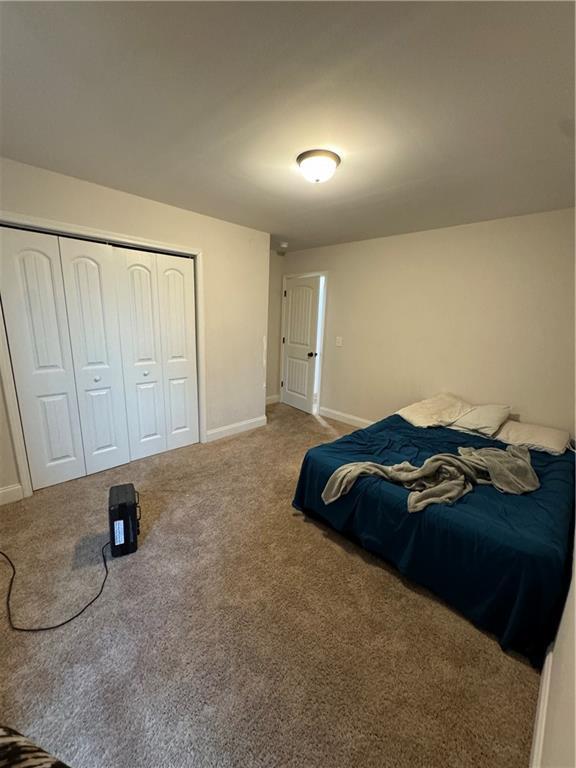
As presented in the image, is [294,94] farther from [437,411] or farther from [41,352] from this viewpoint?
[437,411]

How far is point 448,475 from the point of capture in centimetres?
196

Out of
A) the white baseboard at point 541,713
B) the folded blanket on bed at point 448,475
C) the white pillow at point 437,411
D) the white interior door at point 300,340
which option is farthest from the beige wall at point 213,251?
the white baseboard at point 541,713

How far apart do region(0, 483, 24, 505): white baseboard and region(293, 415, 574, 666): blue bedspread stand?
2.18m

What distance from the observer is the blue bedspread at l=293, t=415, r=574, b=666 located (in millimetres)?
1371

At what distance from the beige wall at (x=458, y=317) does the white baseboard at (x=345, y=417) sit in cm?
7

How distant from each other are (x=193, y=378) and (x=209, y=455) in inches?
33.5

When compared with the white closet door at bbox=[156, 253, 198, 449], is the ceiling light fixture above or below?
above

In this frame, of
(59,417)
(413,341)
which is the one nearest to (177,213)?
(59,417)

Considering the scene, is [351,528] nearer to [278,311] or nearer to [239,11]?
[239,11]

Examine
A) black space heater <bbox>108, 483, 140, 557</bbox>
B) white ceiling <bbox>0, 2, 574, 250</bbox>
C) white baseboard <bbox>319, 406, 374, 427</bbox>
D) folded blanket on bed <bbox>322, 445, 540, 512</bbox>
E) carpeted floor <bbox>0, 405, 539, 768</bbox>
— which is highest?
white ceiling <bbox>0, 2, 574, 250</bbox>

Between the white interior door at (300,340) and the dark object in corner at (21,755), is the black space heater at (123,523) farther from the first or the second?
the white interior door at (300,340)

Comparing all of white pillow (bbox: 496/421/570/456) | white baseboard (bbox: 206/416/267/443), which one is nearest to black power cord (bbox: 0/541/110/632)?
white baseboard (bbox: 206/416/267/443)

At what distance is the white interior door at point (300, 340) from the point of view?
4477mm

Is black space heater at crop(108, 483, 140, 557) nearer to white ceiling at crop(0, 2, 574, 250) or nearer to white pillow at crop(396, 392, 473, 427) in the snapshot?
white ceiling at crop(0, 2, 574, 250)
